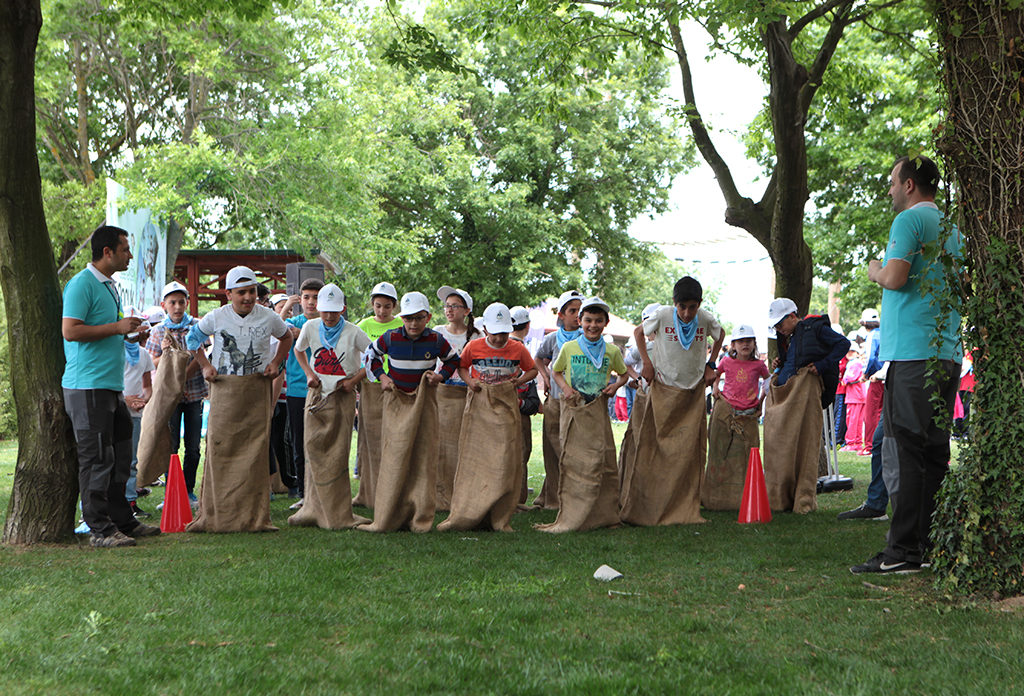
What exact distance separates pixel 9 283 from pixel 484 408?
11.8 ft

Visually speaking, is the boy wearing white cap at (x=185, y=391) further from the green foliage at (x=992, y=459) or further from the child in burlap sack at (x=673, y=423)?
the green foliage at (x=992, y=459)

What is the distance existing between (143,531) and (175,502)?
1.14 feet

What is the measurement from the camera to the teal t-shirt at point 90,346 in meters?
6.35

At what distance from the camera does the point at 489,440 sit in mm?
7453

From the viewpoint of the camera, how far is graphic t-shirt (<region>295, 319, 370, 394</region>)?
788 centimetres

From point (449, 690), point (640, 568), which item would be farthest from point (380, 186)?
point (449, 690)

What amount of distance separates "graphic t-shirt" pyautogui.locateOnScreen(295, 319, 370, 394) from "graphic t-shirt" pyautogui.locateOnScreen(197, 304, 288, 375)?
497 millimetres

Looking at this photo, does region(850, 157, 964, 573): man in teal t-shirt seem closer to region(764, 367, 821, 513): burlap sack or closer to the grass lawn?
the grass lawn

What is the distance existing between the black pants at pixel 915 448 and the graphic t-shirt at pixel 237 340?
468 centimetres

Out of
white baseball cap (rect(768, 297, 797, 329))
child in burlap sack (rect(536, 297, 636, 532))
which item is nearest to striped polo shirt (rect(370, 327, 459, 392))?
child in burlap sack (rect(536, 297, 636, 532))

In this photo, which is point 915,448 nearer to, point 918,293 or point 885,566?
point 885,566

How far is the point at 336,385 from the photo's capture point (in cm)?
764

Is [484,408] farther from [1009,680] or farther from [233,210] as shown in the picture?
[233,210]

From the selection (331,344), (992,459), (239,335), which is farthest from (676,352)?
(239,335)
